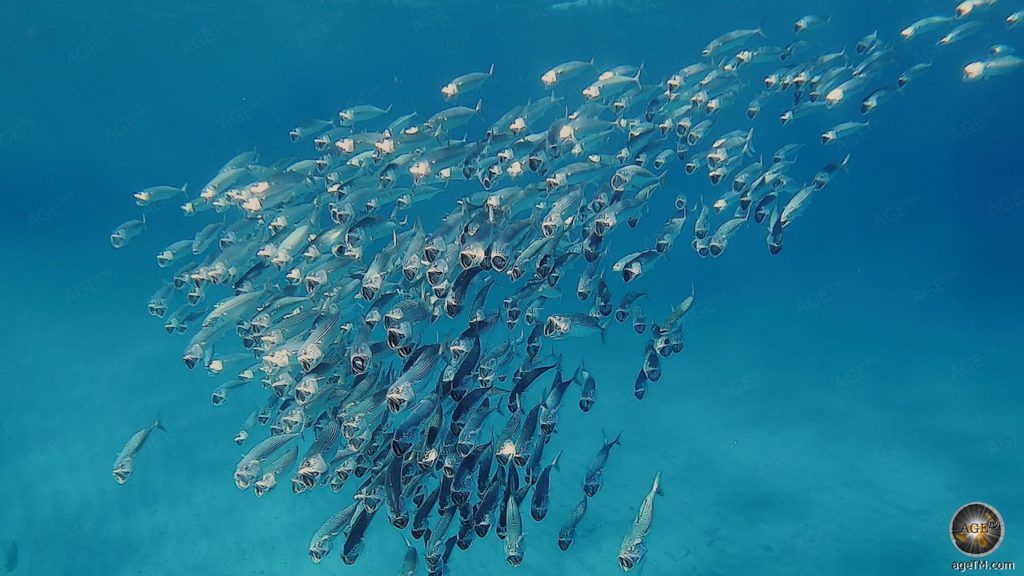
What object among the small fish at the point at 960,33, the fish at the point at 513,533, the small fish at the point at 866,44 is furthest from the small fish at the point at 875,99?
the fish at the point at 513,533

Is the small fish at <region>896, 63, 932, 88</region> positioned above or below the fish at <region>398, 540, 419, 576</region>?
above

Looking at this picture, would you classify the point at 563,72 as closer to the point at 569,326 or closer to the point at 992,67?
the point at 569,326

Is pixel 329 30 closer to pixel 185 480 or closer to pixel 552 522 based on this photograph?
pixel 185 480

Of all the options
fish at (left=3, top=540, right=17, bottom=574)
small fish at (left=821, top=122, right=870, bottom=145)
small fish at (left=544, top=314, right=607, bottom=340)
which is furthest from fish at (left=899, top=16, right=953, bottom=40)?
fish at (left=3, top=540, right=17, bottom=574)

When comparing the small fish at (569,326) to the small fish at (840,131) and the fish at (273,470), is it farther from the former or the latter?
the small fish at (840,131)

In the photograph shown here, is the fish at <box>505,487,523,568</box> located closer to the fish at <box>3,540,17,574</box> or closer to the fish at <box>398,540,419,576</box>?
the fish at <box>398,540,419,576</box>

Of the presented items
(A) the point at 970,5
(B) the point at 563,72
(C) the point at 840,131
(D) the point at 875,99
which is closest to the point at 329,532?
(B) the point at 563,72
